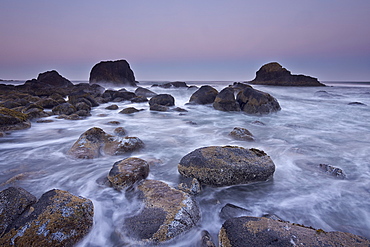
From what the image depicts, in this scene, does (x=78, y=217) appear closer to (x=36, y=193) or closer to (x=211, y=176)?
(x=36, y=193)

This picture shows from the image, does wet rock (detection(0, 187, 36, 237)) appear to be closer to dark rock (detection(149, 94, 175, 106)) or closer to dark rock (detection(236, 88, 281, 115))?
dark rock (detection(236, 88, 281, 115))

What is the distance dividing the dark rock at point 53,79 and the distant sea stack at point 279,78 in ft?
106

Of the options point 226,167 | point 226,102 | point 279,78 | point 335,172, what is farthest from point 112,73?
point 335,172

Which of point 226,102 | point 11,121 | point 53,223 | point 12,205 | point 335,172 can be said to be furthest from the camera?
point 226,102

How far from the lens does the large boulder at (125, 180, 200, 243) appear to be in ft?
6.54

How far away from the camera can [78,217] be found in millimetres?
2086

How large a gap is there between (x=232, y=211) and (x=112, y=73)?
117ft

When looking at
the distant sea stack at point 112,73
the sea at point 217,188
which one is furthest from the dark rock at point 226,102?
the distant sea stack at point 112,73

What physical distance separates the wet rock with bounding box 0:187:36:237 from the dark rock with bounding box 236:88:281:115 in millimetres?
8931

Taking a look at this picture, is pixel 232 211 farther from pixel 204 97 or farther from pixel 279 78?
pixel 279 78

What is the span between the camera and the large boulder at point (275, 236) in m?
1.66

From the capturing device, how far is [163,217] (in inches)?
82.3

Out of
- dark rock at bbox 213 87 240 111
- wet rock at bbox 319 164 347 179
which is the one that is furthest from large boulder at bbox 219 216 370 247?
dark rock at bbox 213 87 240 111

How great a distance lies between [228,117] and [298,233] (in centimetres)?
746
